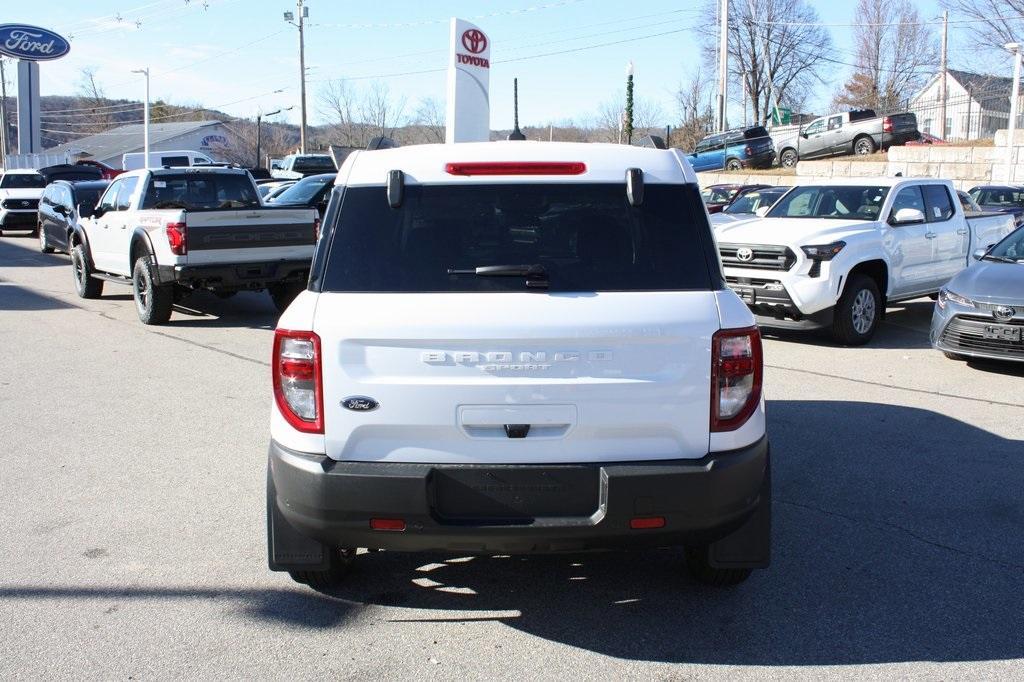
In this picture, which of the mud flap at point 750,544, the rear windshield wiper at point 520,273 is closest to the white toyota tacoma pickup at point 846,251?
the mud flap at point 750,544

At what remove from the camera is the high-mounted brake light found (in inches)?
152

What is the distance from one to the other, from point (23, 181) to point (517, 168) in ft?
91.1

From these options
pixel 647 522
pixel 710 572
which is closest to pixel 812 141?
pixel 710 572

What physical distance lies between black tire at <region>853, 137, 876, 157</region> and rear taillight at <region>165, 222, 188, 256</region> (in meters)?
33.0

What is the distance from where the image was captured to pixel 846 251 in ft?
35.1

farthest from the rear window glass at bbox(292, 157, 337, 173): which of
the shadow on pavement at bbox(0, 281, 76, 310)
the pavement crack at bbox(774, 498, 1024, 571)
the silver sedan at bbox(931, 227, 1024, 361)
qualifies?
the pavement crack at bbox(774, 498, 1024, 571)

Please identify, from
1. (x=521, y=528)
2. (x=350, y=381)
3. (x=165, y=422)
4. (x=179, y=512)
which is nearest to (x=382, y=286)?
Result: (x=350, y=381)

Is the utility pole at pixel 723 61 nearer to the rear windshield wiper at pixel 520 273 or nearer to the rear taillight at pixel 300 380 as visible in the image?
the rear windshield wiper at pixel 520 273

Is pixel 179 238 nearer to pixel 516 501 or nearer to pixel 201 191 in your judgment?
pixel 201 191

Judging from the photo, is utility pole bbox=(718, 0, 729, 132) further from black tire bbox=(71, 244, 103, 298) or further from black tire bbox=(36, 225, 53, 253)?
black tire bbox=(71, 244, 103, 298)

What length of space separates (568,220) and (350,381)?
3.51 feet

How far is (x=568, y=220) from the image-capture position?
3852 mm

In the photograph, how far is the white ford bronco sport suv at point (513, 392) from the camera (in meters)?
3.53

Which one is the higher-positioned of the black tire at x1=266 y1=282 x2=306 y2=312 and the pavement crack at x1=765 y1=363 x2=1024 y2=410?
the black tire at x1=266 y1=282 x2=306 y2=312
